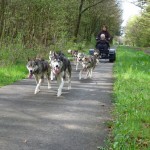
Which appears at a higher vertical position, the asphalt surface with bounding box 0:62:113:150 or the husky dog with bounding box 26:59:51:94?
the husky dog with bounding box 26:59:51:94

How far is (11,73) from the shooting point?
14422mm

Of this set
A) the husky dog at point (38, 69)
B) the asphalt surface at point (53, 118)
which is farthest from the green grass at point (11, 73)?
the husky dog at point (38, 69)

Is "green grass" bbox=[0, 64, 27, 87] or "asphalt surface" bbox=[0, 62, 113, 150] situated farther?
"green grass" bbox=[0, 64, 27, 87]

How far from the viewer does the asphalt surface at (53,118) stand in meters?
5.72

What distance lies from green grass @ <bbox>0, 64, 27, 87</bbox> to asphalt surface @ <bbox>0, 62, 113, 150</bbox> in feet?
3.84

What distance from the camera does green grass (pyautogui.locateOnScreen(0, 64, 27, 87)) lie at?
42.7 ft

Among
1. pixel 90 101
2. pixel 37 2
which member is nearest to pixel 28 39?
pixel 37 2

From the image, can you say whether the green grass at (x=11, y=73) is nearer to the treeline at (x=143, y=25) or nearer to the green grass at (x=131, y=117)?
the green grass at (x=131, y=117)

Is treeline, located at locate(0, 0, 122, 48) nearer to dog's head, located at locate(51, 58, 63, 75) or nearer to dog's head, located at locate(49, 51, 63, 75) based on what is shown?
dog's head, located at locate(49, 51, 63, 75)

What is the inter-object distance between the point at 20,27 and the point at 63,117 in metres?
16.7

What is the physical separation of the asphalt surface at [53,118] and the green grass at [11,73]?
1.17 m

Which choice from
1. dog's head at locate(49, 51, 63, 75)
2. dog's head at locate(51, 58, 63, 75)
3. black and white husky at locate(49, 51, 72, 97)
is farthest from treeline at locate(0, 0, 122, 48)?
dog's head at locate(51, 58, 63, 75)

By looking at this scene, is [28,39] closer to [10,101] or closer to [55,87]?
[55,87]

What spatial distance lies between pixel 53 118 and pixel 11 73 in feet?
24.2
